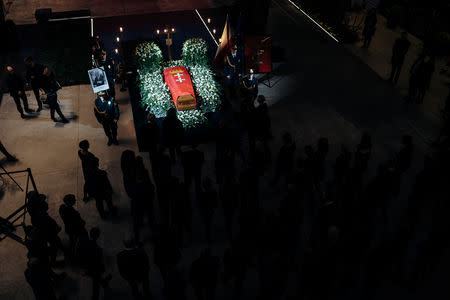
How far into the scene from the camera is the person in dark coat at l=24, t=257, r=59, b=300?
570 centimetres

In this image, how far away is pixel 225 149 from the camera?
8773mm

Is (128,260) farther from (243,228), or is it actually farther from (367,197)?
(367,197)

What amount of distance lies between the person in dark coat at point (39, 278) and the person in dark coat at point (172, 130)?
417 cm

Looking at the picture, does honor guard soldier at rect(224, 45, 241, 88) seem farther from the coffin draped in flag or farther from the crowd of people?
the crowd of people

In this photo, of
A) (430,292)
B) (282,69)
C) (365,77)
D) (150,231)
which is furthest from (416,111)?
(150,231)

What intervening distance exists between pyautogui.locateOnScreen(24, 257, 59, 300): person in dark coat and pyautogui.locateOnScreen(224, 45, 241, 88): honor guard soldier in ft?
26.7

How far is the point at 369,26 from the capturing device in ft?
49.2

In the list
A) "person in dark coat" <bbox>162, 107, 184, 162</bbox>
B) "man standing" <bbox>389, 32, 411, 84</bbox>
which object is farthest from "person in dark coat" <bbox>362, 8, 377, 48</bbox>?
"person in dark coat" <bbox>162, 107, 184, 162</bbox>

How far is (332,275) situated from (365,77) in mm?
9276

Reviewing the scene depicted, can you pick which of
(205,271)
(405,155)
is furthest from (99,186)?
(405,155)

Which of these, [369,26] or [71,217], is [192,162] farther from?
[369,26]

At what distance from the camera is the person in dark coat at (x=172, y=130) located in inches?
356

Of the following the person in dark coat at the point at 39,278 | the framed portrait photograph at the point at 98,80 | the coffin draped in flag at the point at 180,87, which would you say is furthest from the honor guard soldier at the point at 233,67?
the person in dark coat at the point at 39,278

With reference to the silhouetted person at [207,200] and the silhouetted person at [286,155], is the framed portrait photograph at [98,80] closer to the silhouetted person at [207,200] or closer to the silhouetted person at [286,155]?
the silhouetted person at [207,200]
